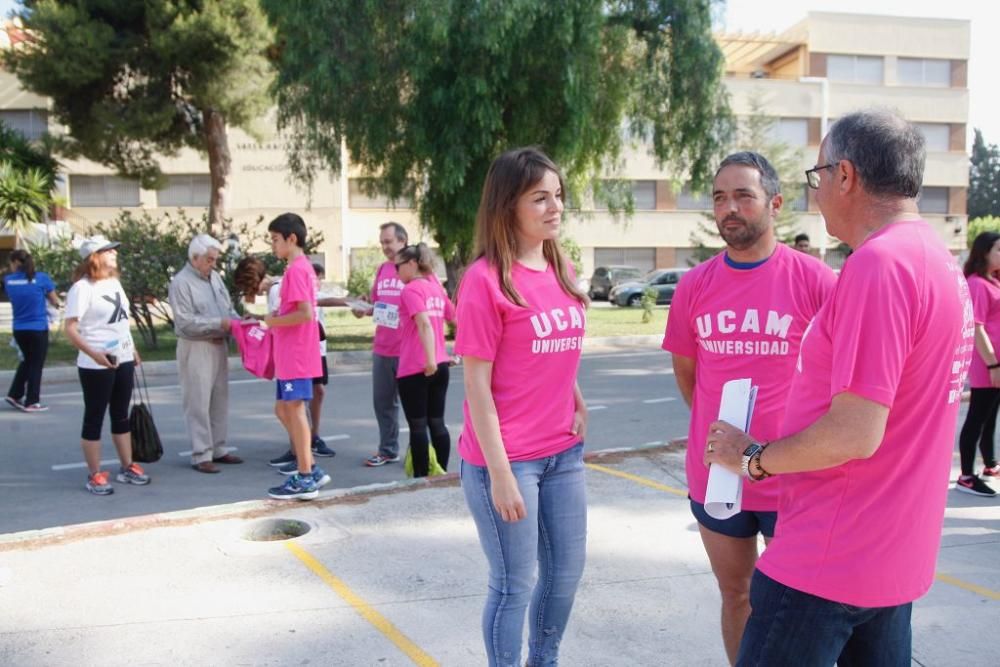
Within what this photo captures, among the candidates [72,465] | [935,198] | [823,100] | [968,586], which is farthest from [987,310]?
[935,198]

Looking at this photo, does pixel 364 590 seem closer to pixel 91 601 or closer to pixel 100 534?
pixel 91 601

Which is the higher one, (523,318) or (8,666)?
(523,318)

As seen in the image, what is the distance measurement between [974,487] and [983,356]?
893 mm

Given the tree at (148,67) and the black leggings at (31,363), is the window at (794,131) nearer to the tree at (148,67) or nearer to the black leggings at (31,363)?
the tree at (148,67)

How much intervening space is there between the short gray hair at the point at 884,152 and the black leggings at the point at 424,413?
180 inches

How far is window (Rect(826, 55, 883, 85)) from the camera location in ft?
151

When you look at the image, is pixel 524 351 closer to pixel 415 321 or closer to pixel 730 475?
pixel 730 475

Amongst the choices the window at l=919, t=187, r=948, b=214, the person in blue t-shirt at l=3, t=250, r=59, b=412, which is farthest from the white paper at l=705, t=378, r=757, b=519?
the window at l=919, t=187, r=948, b=214

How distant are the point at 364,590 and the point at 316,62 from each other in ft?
45.1

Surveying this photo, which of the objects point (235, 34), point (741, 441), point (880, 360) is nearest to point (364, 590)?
point (741, 441)

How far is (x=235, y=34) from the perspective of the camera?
867 inches

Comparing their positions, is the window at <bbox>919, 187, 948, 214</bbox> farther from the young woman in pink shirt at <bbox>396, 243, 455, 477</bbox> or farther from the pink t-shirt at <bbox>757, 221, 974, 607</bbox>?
the pink t-shirt at <bbox>757, 221, 974, 607</bbox>

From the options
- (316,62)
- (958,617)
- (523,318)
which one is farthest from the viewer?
(316,62)

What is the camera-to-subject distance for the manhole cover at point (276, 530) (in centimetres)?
493
